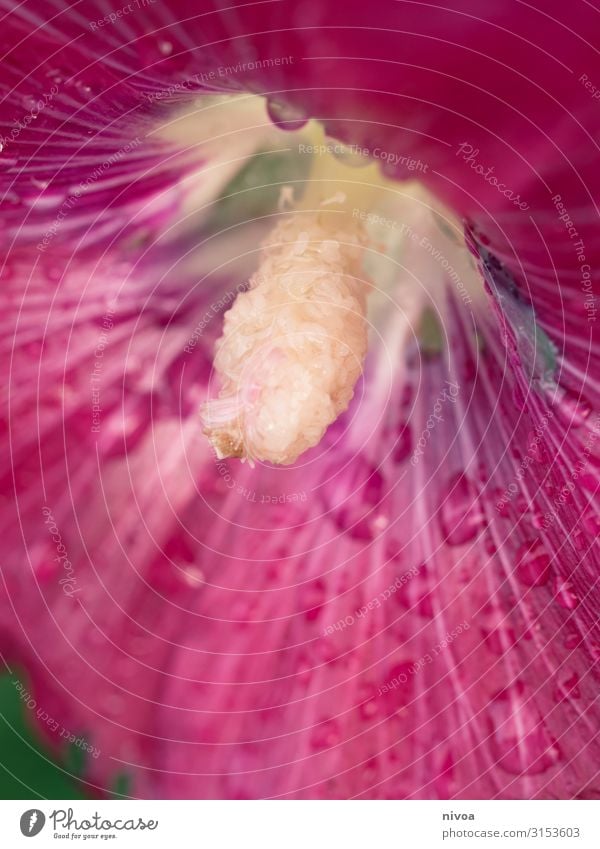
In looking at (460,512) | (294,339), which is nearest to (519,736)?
(460,512)

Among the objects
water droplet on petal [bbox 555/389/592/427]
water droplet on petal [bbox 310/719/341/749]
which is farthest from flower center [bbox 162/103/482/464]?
water droplet on petal [bbox 310/719/341/749]

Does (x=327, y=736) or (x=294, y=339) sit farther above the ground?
(x=294, y=339)

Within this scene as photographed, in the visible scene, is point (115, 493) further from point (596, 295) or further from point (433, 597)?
point (596, 295)

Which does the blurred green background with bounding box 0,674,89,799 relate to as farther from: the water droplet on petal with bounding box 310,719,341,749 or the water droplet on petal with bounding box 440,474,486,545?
the water droplet on petal with bounding box 440,474,486,545

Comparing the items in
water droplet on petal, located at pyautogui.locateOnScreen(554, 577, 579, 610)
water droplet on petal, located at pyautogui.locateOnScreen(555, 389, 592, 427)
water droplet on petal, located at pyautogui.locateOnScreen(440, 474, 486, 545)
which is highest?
water droplet on petal, located at pyautogui.locateOnScreen(555, 389, 592, 427)
